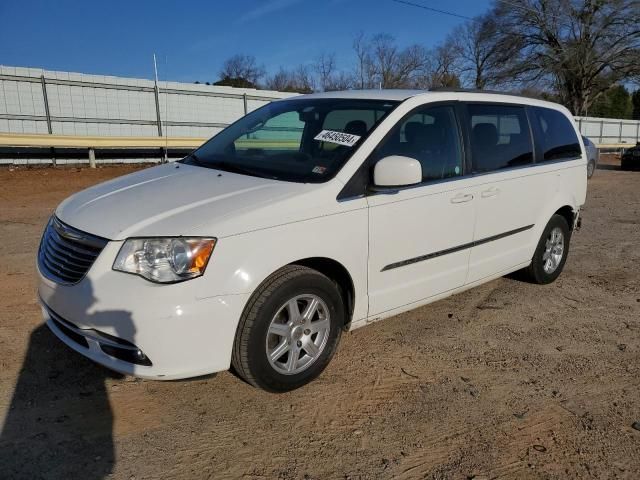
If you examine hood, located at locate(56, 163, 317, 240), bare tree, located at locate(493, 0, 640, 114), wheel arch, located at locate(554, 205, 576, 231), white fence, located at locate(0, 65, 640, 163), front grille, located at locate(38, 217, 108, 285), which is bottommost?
wheel arch, located at locate(554, 205, 576, 231)

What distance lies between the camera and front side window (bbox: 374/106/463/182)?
3682 millimetres

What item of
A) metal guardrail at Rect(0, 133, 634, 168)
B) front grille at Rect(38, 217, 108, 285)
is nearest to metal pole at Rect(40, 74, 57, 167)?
metal guardrail at Rect(0, 133, 634, 168)

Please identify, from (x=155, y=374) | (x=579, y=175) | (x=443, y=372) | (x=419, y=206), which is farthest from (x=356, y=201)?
(x=579, y=175)

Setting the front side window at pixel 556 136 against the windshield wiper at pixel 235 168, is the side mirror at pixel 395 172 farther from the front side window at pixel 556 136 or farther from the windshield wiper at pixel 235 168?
the front side window at pixel 556 136

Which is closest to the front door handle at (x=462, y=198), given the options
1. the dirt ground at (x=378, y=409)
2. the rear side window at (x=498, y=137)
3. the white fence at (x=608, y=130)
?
the rear side window at (x=498, y=137)

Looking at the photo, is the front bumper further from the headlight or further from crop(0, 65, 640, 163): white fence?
crop(0, 65, 640, 163): white fence

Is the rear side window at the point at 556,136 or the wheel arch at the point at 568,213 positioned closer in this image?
the rear side window at the point at 556,136

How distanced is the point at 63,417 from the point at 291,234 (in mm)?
1620

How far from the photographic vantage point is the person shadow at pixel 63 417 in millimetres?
2572

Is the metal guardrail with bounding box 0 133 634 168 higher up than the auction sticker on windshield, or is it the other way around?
the metal guardrail with bounding box 0 133 634 168

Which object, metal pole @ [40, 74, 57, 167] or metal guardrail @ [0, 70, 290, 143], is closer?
metal guardrail @ [0, 70, 290, 143]

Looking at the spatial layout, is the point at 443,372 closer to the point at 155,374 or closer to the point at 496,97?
the point at 155,374

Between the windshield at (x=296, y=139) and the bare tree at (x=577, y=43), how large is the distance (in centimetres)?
4151

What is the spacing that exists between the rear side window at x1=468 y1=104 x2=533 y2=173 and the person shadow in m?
2.99
